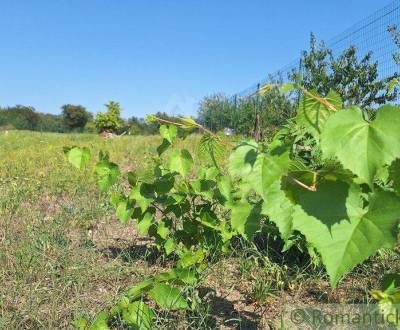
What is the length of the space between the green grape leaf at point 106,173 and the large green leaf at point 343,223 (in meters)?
1.67

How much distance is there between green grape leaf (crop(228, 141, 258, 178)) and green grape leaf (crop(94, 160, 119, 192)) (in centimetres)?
147

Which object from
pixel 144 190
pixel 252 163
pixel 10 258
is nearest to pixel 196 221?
pixel 144 190

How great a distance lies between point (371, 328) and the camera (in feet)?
5.51

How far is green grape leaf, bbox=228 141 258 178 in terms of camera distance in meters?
1.00

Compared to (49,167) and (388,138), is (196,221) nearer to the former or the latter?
(388,138)

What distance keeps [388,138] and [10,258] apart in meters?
2.16

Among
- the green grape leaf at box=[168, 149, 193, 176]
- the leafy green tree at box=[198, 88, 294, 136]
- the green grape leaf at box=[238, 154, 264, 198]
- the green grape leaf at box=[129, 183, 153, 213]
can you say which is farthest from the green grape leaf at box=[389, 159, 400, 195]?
the leafy green tree at box=[198, 88, 294, 136]

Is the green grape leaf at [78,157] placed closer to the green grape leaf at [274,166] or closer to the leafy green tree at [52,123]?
the green grape leaf at [274,166]

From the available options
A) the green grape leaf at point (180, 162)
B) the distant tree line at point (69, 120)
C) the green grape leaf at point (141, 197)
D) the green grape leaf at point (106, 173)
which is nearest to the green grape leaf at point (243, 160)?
the green grape leaf at point (180, 162)

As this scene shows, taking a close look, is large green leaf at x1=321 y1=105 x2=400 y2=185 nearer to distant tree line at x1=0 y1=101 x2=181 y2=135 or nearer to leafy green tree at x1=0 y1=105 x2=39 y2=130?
distant tree line at x1=0 y1=101 x2=181 y2=135

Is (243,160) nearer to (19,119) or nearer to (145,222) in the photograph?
(145,222)

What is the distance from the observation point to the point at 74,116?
6550cm

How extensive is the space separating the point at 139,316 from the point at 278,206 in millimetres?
827

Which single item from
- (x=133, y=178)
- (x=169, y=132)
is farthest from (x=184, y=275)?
(x=133, y=178)
